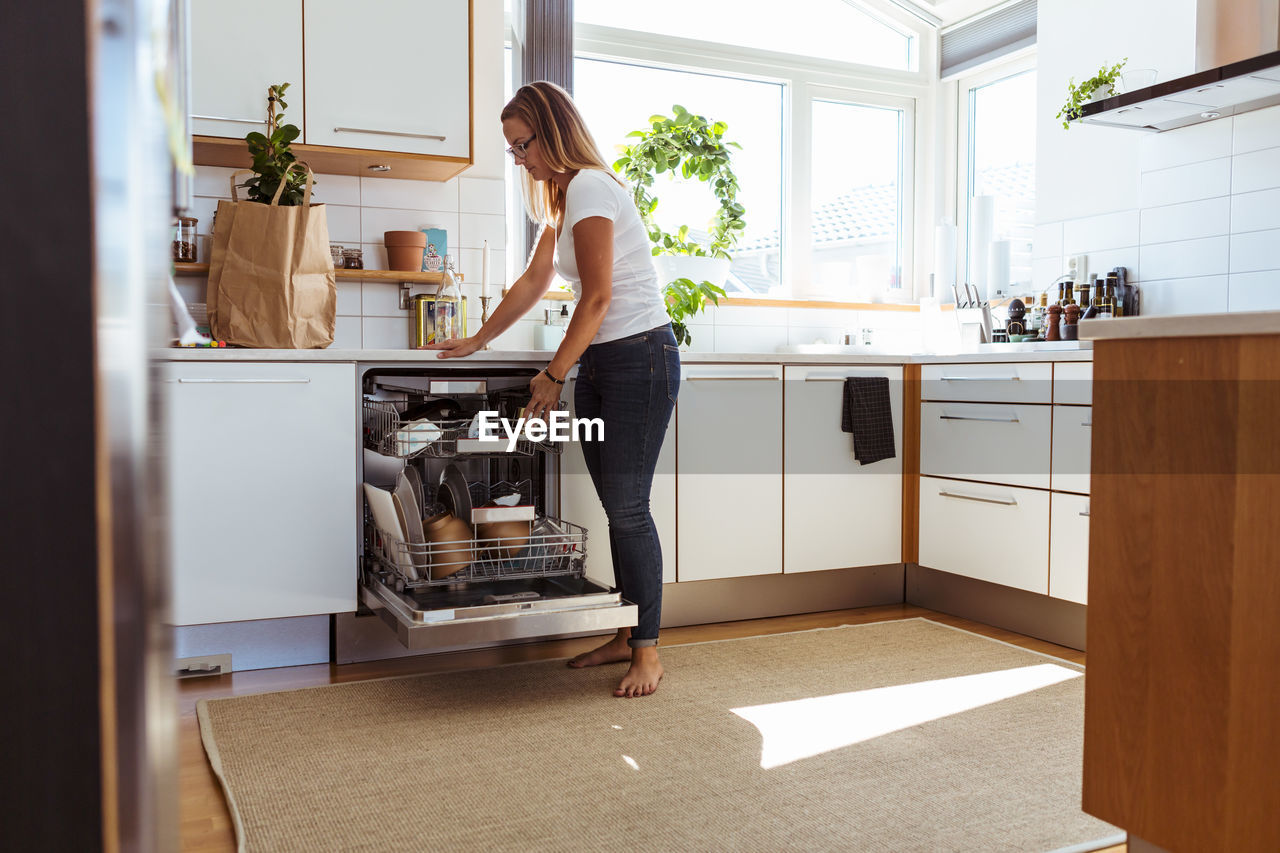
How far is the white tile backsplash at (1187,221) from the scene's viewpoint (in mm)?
3045

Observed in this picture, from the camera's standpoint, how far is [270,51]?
2.70m

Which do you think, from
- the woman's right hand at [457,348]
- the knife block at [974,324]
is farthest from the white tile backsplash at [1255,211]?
the woman's right hand at [457,348]

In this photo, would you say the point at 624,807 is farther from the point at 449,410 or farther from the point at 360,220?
the point at 360,220

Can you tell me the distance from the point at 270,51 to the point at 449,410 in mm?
1090

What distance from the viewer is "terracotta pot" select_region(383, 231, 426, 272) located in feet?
9.98

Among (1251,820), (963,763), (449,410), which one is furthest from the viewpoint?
(449,410)

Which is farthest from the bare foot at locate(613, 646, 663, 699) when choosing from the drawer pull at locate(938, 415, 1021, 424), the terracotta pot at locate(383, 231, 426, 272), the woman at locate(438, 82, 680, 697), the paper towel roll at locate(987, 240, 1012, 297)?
the paper towel roll at locate(987, 240, 1012, 297)

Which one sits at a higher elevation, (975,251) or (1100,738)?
(975,251)

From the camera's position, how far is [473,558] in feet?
7.75

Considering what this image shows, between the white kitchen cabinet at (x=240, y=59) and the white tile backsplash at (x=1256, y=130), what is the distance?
2727mm

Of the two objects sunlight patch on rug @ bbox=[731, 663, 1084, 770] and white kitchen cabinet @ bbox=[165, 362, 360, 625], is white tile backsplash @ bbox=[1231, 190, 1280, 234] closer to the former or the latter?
sunlight patch on rug @ bbox=[731, 663, 1084, 770]

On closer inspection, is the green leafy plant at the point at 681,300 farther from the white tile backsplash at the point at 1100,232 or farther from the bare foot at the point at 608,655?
the white tile backsplash at the point at 1100,232

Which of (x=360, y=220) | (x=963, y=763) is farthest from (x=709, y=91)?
(x=963, y=763)

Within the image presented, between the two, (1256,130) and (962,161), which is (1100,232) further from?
(962,161)
